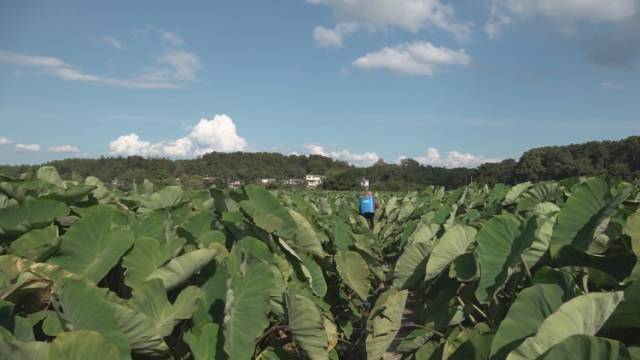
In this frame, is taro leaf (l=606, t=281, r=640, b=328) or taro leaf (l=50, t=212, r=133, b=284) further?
taro leaf (l=50, t=212, r=133, b=284)

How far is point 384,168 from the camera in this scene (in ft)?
297

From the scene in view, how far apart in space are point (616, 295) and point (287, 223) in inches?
78.8

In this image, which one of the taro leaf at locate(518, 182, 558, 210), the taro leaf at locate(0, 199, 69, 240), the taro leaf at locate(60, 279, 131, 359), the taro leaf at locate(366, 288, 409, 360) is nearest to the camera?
the taro leaf at locate(60, 279, 131, 359)

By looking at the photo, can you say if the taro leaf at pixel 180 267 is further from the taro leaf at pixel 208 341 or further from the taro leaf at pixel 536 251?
the taro leaf at pixel 536 251

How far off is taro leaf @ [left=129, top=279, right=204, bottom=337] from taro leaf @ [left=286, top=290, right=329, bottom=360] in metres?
0.47

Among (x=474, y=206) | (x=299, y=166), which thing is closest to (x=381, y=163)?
(x=299, y=166)

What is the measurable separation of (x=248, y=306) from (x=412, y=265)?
1.12 metres

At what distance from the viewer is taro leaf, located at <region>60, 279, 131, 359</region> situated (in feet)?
5.17

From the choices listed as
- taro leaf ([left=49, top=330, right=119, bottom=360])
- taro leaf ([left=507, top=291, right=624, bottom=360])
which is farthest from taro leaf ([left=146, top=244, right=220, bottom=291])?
taro leaf ([left=507, top=291, right=624, bottom=360])

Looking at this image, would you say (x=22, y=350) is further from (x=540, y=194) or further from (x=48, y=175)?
(x=540, y=194)

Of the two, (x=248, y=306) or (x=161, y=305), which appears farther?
(x=248, y=306)

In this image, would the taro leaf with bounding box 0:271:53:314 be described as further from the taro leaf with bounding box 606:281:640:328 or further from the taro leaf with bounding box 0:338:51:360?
the taro leaf with bounding box 606:281:640:328

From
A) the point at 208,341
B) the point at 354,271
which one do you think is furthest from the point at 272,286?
the point at 354,271

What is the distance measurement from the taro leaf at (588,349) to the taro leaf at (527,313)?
32 cm
